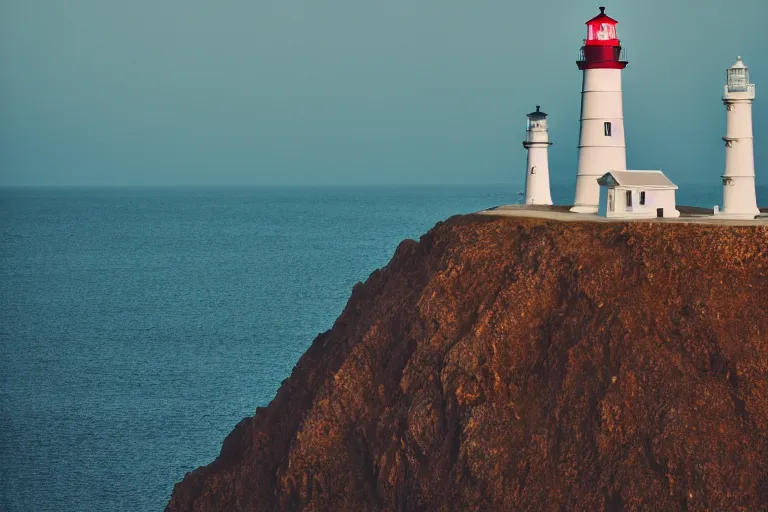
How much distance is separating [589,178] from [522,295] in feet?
47.0

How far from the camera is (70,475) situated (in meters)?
56.7

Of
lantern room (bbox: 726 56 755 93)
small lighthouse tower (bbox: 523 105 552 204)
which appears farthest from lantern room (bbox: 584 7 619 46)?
small lighthouse tower (bbox: 523 105 552 204)

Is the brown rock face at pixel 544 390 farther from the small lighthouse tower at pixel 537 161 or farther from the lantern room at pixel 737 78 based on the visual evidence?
the small lighthouse tower at pixel 537 161

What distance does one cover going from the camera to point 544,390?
41469 millimetres

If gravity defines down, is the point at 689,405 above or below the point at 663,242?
below

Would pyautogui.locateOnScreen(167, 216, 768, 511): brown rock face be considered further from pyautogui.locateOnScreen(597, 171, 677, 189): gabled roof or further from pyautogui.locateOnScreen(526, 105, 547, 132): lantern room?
pyautogui.locateOnScreen(526, 105, 547, 132): lantern room

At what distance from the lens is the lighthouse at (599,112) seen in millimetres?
54906

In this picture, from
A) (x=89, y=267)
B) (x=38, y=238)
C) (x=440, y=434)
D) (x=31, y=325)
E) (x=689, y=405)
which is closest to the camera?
(x=689, y=405)

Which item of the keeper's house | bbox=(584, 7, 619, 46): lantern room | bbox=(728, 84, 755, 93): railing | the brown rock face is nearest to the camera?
the brown rock face

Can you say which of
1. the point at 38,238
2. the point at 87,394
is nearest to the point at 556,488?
the point at 87,394

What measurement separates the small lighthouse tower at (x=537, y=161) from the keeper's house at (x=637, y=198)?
13.6 meters

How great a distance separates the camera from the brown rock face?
38.9 metres

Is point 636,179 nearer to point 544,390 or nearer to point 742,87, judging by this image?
point 742,87

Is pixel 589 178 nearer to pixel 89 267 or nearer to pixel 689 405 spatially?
pixel 689 405
